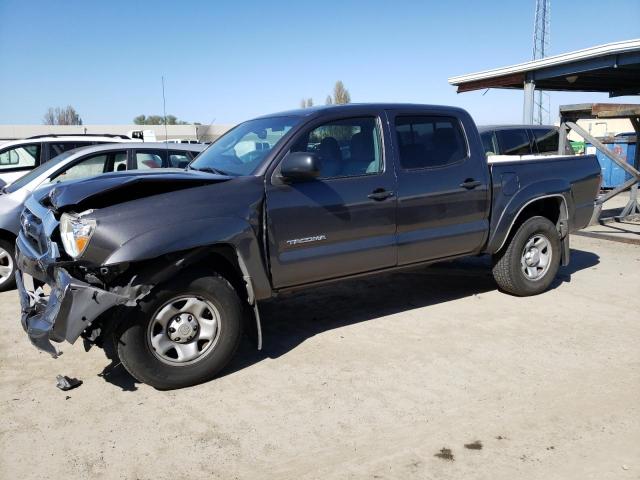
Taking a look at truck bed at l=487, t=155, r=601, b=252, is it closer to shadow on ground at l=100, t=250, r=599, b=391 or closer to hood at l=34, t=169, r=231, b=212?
shadow on ground at l=100, t=250, r=599, b=391

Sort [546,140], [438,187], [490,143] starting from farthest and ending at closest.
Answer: [546,140]
[490,143]
[438,187]

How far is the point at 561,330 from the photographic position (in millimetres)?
5066

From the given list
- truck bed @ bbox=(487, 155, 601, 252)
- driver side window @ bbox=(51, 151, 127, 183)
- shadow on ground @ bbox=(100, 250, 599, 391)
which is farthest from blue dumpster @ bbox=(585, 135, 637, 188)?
driver side window @ bbox=(51, 151, 127, 183)

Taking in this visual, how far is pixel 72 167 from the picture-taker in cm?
697

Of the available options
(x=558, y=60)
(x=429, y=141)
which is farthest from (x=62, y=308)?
(x=558, y=60)

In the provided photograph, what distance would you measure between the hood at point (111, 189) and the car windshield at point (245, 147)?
571mm

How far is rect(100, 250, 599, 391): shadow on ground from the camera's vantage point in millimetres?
4684

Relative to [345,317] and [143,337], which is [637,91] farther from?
[143,337]

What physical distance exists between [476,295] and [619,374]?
2177 mm

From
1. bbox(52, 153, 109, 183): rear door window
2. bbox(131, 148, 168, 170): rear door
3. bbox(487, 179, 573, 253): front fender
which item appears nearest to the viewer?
bbox(487, 179, 573, 253): front fender

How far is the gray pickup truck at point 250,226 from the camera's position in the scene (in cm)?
366

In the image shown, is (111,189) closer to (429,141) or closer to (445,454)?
(445,454)

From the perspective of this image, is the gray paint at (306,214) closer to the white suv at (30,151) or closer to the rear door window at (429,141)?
the rear door window at (429,141)

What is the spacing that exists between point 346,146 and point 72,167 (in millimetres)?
3957
